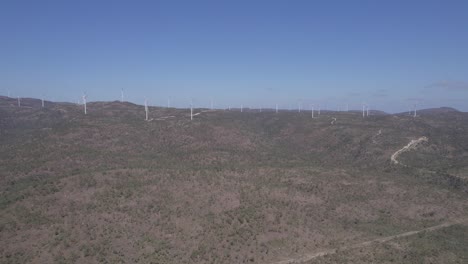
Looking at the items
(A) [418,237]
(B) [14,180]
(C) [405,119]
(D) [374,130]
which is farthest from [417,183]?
(C) [405,119]

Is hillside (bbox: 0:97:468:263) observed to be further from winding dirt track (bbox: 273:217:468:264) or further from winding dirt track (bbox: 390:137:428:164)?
winding dirt track (bbox: 390:137:428:164)

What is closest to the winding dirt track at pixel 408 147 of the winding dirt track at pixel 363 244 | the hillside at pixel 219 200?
the hillside at pixel 219 200

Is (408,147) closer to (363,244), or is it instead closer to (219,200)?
(363,244)

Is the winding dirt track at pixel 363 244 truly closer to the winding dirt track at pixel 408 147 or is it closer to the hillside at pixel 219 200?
the hillside at pixel 219 200

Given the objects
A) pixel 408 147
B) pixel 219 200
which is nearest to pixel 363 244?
pixel 219 200

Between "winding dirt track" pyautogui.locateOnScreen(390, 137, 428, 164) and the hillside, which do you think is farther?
"winding dirt track" pyautogui.locateOnScreen(390, 137, 428, 164)

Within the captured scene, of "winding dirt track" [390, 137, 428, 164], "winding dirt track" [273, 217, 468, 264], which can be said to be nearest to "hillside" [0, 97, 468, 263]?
"winding dirt track" [273, 217, 468, 264]

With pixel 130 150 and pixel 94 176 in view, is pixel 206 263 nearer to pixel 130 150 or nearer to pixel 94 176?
pixel 94 176

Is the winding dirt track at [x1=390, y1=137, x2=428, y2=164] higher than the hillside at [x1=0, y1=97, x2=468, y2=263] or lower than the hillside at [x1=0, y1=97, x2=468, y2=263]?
higher
